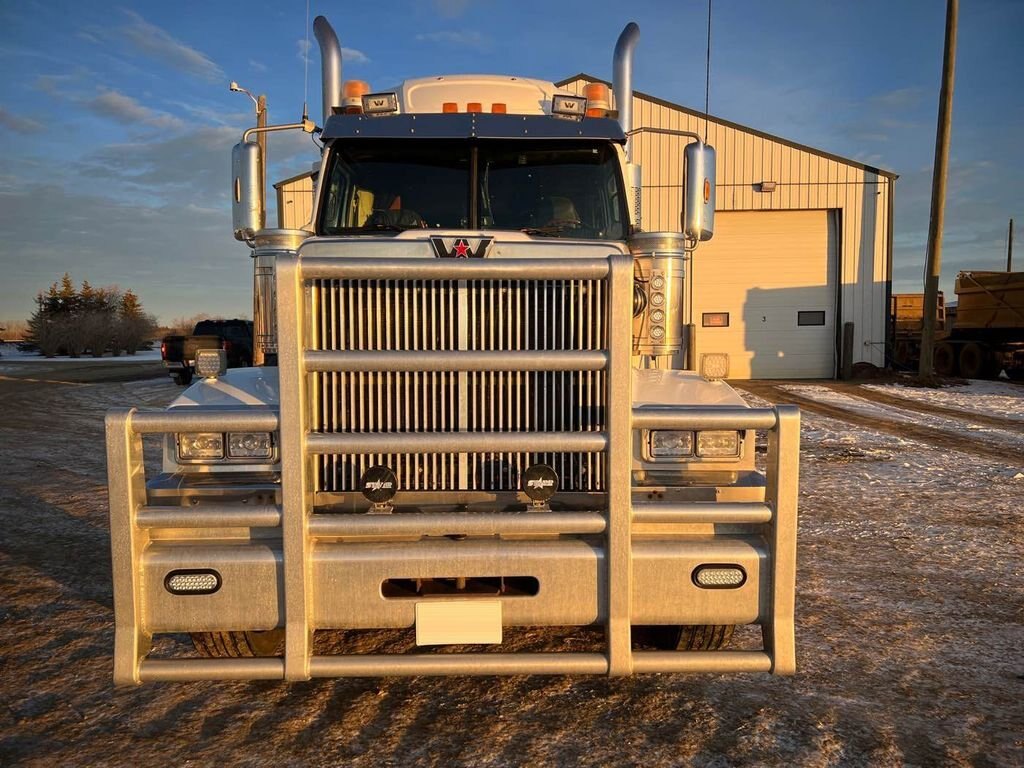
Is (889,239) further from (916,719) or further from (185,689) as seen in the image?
(185,689)

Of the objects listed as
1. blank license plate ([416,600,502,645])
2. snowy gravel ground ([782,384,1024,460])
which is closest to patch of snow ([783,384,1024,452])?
snowy gravel ground ([782,384,1024,460])

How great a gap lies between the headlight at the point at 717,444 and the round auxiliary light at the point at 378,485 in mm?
1287

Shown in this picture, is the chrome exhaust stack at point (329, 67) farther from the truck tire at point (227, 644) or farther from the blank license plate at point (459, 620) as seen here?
the blank license plate at point (459, 620)

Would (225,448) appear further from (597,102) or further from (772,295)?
(772,295)

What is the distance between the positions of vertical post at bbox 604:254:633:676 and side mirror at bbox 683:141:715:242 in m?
2.36

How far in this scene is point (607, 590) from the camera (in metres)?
2.83

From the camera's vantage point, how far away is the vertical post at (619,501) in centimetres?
282

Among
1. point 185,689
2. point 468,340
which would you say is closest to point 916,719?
point 468,340

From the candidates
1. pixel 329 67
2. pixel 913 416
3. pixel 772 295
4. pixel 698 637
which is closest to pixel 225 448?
pixel 698 637

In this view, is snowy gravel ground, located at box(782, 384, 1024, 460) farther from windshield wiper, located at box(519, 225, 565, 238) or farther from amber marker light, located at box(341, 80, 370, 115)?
amber marker light, located at box(341, 80, 370, 115)

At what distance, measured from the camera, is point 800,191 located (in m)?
20.7

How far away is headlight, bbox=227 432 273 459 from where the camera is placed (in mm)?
3102

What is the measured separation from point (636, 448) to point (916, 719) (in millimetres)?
1609

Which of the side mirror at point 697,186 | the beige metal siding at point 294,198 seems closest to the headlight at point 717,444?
the side mirror at point 697,186
